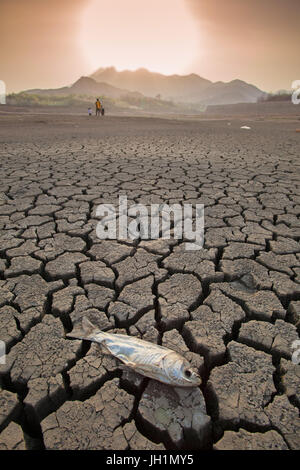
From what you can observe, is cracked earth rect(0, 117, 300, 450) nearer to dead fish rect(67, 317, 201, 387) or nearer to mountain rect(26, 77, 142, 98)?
dead fish rect(67, 317, 201, 387)

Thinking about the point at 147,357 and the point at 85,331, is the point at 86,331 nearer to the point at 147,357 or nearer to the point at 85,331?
the point at 85,331

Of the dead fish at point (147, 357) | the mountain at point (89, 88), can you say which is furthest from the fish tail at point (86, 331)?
the mountain at point (89, 88)

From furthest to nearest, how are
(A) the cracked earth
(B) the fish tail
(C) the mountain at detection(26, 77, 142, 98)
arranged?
1. (C) the mountain at detection(26, 77, 142, 98)
2. (B) the fish tail
3. (A) the cracked earth

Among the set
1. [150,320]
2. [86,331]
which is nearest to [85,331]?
[86,331]

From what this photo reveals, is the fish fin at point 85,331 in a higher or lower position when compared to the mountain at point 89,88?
lower

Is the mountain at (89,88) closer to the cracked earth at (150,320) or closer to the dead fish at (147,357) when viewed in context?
the cracked earth at (150,320)

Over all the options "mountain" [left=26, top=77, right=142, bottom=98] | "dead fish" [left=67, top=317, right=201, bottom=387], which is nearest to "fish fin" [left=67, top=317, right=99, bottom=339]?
"dead fish" [left=67, top=317, right=201, bottom=387]

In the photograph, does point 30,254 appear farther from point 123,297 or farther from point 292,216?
point 292,216
